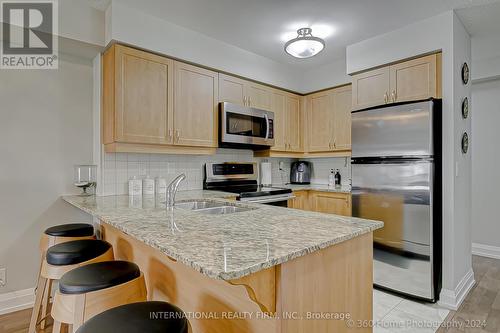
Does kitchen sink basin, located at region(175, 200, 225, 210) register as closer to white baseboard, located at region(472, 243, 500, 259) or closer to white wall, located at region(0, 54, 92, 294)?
white wall, located at region(0, 54, 92, 294)

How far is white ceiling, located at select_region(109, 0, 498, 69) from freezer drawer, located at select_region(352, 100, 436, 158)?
795 mm

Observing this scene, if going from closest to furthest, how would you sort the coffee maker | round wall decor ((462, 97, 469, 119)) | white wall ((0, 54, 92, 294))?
white wall ((0, 54, 92, 294))
round wall decor ((462, 97, 469, 119))
the coffee maker

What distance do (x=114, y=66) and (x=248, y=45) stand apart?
1461 millimetres

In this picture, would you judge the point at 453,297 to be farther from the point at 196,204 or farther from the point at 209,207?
the point at 196,204

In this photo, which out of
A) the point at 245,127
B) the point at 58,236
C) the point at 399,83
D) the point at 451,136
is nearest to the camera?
the point at 58,236

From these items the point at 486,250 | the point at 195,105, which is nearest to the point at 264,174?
the point at 195,105

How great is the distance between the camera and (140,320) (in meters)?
0.91

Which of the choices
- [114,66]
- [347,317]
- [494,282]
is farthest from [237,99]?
[494,282]

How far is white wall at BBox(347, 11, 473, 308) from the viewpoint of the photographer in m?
2.36

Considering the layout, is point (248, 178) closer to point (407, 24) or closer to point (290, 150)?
point (290, 150)

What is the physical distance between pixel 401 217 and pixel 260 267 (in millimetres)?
2199

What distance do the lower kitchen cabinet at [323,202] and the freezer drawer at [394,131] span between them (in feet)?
2.25

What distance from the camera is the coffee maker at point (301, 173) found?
4.15 m

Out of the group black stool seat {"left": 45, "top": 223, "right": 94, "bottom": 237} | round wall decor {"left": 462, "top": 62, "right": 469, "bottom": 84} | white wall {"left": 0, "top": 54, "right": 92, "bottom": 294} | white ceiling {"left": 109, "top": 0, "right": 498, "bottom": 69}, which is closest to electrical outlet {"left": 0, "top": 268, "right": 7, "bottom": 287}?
white wall {"left": 0, "top": 54, "right": 92, "bottom": 294}
